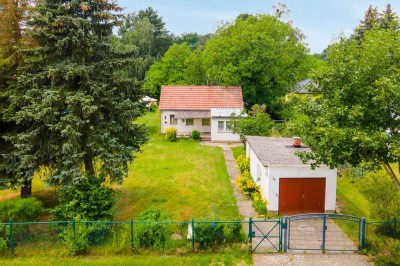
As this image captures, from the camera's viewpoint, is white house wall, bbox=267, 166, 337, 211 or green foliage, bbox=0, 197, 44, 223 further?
white house wall, bbox=267, 166, 337, 211

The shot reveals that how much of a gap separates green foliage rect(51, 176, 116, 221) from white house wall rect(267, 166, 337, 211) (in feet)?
26.0

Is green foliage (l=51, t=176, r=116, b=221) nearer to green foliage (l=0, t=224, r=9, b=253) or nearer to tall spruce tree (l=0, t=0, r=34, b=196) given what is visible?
green foliage (l=0, t=224, r=9, b=253)

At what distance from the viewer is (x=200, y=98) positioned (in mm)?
41375

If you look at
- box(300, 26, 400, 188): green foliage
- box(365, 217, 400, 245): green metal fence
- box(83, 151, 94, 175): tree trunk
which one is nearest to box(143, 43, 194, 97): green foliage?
box(83, 151, 94, 175): tree trunk

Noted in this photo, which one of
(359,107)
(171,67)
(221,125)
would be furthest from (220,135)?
(359,107)

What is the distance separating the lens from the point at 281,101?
43.7 metres

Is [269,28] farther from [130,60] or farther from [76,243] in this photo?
[76,243]

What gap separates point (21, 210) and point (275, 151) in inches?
540

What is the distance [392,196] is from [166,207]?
1128 centimetres

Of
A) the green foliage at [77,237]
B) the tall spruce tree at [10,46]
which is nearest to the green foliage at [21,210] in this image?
the tall spruce tree at [10,46]

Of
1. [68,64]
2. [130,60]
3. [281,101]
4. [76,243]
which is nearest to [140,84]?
[130,60]

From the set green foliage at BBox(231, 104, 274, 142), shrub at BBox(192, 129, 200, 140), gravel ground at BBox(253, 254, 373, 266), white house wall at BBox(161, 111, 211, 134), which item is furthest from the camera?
white house wall at BBox(161, 111, 211, 134)

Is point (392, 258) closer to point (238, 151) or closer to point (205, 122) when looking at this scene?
point (238, 151)

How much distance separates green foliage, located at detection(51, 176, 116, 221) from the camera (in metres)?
16.2
